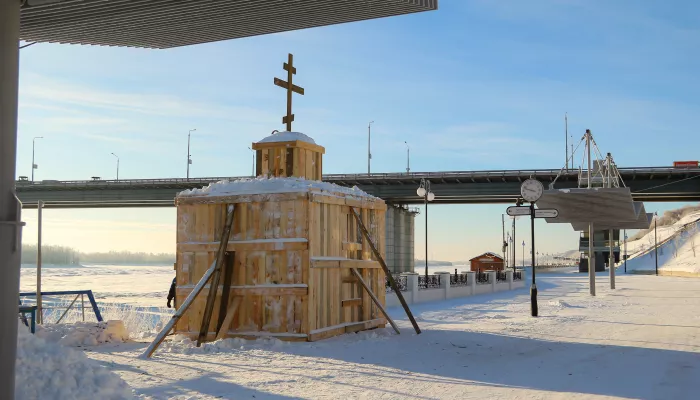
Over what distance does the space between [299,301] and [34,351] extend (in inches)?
229

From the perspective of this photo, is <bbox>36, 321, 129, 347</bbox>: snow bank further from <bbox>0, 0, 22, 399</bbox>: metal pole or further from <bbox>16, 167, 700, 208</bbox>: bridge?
<bbox>16, 167, 700, 208</bbox>: bridge

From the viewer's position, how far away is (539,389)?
29.1 ft

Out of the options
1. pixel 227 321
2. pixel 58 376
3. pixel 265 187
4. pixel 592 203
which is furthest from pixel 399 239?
pixel 58 376

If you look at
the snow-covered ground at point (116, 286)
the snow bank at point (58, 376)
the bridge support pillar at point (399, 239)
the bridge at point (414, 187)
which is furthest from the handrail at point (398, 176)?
the snow bank at point (58, 376)

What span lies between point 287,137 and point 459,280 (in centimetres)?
2274

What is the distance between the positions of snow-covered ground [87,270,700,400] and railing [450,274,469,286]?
18.4 meters

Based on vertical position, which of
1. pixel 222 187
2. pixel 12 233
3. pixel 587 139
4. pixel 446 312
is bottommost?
pixel 446 312

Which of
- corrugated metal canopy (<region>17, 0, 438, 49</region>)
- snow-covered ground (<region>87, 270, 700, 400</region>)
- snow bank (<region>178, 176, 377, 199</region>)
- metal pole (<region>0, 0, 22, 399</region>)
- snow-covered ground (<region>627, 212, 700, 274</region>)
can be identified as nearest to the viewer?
metal pole (<region>0, 0, 22, 399</region>)

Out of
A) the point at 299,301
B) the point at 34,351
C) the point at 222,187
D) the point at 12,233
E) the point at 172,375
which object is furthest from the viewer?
the point at 222,187

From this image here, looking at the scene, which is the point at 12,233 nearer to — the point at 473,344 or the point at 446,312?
the point at 473,344

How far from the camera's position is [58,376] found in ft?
23.5

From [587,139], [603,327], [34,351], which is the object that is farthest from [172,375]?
[587,139]

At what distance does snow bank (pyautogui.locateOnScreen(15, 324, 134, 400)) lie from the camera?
6.85 meters

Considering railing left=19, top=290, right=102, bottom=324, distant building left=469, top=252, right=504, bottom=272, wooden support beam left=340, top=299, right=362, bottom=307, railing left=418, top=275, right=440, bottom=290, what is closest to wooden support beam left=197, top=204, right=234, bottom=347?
wooden support beam left=340, top=299, right=362, bottom=307
